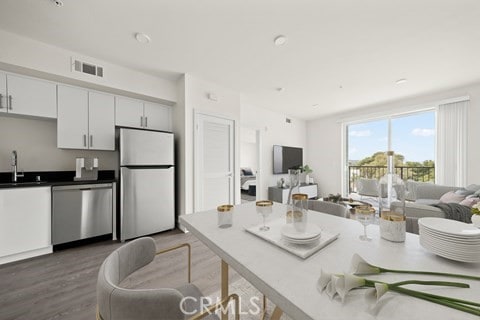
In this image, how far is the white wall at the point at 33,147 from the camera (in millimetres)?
2379

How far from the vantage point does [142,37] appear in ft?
6.91

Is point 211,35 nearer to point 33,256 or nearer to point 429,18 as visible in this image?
point 429,18

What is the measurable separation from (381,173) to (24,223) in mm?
6670

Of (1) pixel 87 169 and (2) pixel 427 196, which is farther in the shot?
(2) pixel 427 196

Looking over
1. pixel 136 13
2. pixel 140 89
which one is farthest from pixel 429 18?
pixel 140 89

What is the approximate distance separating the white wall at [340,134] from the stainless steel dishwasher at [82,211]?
528cm

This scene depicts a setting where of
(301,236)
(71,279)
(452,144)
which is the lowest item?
(71,279)

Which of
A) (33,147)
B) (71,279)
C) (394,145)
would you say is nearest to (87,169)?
(33,147)

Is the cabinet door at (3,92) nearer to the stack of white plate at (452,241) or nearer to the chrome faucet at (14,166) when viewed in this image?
the chrome faucet at (14,166)

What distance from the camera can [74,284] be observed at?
1.72 meters

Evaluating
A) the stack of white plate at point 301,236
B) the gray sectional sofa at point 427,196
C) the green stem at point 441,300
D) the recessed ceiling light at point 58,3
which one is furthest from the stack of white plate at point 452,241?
the recessed ceiling light at point 58,3

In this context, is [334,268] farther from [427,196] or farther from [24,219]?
[427,196]

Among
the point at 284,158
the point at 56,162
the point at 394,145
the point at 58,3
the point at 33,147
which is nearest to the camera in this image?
the point at 58,3

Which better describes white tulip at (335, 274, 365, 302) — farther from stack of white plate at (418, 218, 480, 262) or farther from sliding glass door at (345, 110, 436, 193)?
sliding glass door at (345, 110, 436, 193)
